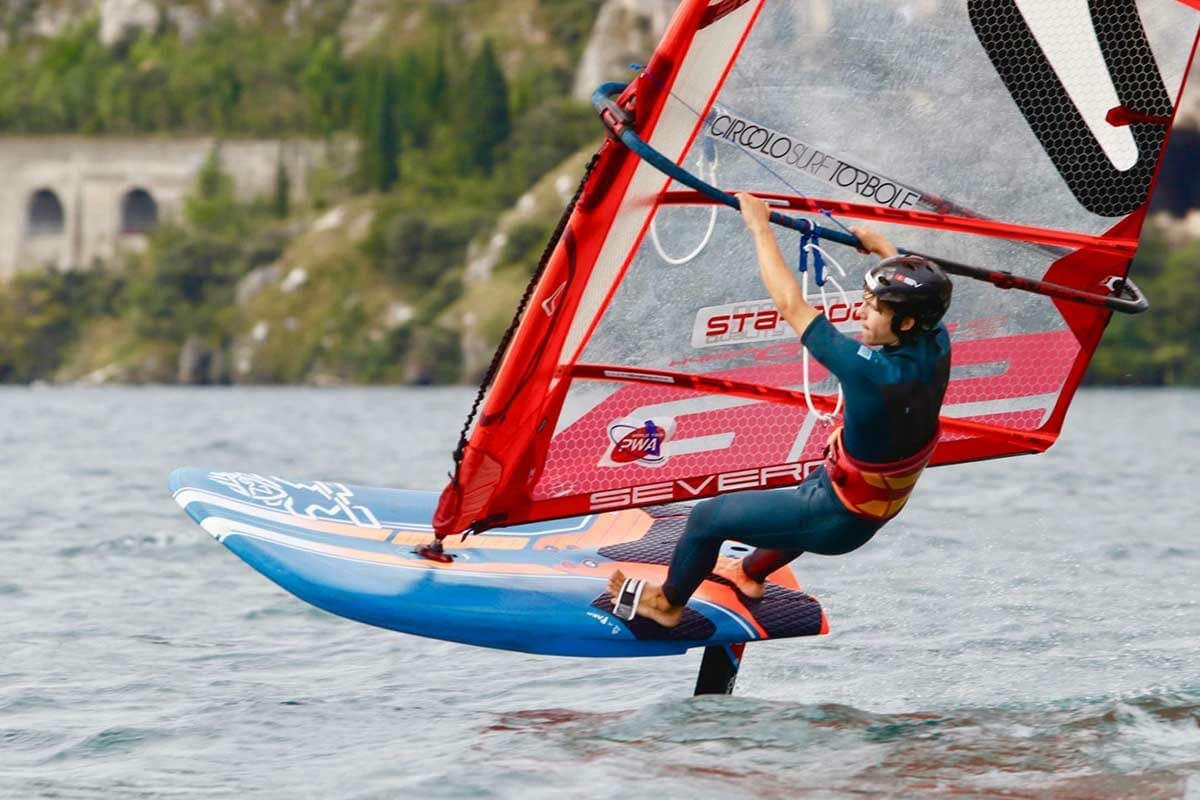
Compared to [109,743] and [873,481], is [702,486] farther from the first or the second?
[109,743]

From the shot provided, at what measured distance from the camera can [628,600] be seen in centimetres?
672

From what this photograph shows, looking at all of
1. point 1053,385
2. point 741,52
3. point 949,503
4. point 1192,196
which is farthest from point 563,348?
point 1192,196

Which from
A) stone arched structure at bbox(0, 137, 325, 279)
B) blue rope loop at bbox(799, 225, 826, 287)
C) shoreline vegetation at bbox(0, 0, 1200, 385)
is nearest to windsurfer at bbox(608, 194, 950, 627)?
blue rope loop at bbox(799, 225, 826, 287)

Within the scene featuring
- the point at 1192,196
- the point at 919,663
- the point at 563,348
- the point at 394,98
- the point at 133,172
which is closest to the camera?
the point at 563,348

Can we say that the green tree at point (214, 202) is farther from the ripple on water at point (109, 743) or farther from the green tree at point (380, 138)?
the ripple on water at point (109, 743)

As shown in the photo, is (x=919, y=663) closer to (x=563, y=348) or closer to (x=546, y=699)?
(x=546, y=699)

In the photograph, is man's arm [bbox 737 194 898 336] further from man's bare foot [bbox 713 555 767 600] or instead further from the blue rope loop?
man's bare foot [bbox 713 555 767 600]

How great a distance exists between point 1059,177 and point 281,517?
11.0 feet

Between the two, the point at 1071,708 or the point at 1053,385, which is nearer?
the point at 1071,708

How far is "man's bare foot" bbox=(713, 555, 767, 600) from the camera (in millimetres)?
6934

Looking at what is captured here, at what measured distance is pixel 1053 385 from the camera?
6.67m

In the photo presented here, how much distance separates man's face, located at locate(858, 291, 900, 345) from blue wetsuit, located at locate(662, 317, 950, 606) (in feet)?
0.13

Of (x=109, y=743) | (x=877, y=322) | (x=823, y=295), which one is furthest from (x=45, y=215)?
(x=877, y=322)

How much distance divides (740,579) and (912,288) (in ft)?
5.63
